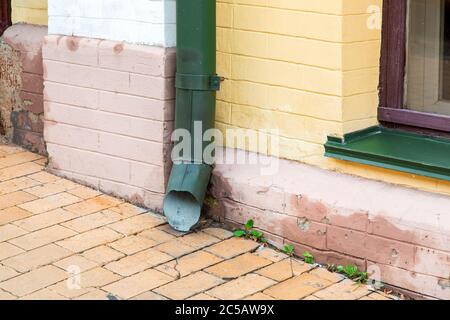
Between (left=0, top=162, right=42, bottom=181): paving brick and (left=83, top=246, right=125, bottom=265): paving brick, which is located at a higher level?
(left=0, top=162, right=42, bottom=181): paving brick

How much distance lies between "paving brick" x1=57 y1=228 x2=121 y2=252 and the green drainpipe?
34 centimetres

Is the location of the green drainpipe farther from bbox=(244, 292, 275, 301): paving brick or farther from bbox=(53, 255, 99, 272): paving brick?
bbox=(244, 292, 275, 301): paving brick

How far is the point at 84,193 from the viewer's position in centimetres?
619

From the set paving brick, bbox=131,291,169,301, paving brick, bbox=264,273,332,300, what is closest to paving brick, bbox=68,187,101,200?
paving brick, bbox=131,291,169,301

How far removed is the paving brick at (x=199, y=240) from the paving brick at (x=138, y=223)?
0.24 m

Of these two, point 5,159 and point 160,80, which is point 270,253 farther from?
point 5,159

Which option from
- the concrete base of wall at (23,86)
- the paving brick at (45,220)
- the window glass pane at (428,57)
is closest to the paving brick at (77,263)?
the paving brick at (45,220)

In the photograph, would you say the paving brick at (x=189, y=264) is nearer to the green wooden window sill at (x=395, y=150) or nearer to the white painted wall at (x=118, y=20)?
the green wooden window sill at (x=395, y=150)

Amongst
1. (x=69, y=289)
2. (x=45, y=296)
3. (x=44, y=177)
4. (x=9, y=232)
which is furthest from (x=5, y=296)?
(x=44, y=177)

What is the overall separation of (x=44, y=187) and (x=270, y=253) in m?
1.61

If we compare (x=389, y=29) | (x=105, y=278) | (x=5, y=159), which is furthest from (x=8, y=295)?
(x=389, y=29)

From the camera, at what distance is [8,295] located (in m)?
4.93

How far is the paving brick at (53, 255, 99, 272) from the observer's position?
523 centimetres

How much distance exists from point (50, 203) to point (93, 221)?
0.38 m
